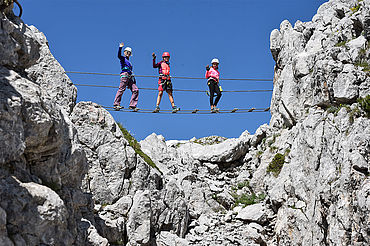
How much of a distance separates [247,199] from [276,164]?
316cm

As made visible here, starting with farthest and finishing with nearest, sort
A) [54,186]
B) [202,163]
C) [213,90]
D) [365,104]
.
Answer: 1. [202,163]
2. [213,90]
3. [365,104]
4. [54,186]

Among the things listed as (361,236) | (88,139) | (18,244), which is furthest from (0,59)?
(361,236)

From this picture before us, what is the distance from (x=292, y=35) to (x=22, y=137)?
1048 inches

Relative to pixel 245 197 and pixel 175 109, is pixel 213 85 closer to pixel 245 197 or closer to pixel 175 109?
pixel 175 109

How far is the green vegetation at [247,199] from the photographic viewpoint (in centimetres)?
3189

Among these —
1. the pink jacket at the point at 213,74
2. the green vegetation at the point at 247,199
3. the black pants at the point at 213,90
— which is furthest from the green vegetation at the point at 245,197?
the pink jacket at the point at 213,74

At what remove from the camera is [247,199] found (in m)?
32.5

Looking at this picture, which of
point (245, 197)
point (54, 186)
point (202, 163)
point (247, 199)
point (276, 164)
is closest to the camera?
point (54, 186)

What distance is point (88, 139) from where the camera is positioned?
28.5 meters

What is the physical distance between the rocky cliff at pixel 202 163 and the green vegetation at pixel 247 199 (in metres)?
0.11

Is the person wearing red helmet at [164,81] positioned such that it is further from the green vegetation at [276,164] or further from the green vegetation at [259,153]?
the green vegetation at [259,153]

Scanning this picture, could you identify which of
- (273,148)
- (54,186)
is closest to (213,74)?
(273,148)

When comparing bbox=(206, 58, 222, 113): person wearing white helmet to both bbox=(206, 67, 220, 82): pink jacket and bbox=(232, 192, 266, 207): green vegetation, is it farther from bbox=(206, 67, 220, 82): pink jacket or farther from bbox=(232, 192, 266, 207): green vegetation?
bbox=(232, 192, 266, 207): green vegetation

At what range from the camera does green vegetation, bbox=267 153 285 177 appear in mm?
32237
